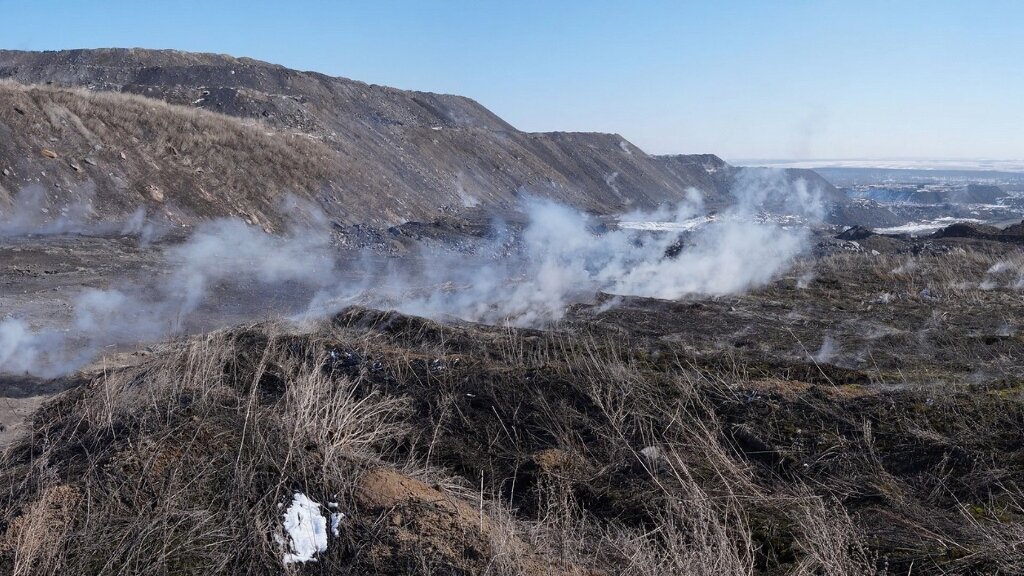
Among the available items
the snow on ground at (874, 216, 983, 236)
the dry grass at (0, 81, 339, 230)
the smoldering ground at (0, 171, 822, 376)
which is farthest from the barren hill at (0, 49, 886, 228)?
the snow on ground at (874, 216, 983, 236)

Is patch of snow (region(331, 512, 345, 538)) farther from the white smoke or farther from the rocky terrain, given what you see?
the white smoke

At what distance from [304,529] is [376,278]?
1209 cm

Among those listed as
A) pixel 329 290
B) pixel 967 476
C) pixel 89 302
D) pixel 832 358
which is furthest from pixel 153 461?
pixel 329 290

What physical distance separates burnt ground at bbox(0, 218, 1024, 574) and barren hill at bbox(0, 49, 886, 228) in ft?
27.4

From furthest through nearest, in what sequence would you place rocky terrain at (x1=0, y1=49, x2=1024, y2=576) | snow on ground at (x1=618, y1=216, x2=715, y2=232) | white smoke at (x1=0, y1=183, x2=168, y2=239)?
snow on ground at (x1=618, y1=216, x2=715, y2=232)
white smoke at (x1=0, y1=183, x2=168, y2=239)
rocky terrain at (x1=0, y1=49, x2=1024, y2=576)

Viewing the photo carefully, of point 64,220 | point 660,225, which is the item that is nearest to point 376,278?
point 64,220

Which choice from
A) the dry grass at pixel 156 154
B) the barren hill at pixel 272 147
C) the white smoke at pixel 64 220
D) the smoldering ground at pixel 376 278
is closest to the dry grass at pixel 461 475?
the smoldering ground at pixel 376 278

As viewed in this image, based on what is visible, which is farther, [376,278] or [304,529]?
[376,278]

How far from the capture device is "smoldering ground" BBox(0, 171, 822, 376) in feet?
35.0

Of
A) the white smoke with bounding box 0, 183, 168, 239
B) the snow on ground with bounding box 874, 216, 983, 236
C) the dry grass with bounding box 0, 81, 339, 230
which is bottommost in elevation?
the snow on ground with bounding box 874, 216, 983, 236

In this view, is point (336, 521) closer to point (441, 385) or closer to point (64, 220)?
point (441, 385)

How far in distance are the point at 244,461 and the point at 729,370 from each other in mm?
5698

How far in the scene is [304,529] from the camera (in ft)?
15.5

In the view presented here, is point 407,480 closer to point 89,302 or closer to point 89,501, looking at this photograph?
point 89,501
